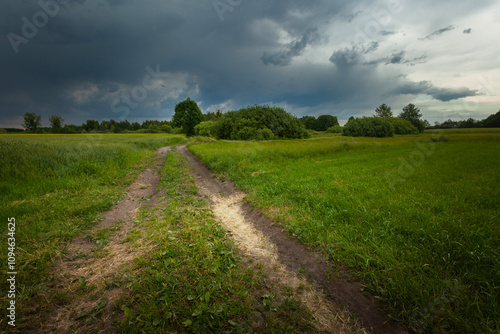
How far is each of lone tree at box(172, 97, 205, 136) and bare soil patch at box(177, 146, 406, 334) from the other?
192 feet

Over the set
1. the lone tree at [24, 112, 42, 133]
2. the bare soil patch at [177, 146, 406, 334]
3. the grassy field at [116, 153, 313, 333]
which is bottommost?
the bare soil patch at [177, 146, 406, 334]

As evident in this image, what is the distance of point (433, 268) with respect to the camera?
10.7ft

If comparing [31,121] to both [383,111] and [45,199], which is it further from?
[383,111]

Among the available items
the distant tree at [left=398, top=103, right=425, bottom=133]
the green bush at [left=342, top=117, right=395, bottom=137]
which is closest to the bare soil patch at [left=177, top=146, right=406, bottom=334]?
the green bush at [left=342, top=117, right=395, bottom=137]

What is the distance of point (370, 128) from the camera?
43094 mm

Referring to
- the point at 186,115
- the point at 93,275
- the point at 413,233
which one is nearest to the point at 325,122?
the point at 186,115

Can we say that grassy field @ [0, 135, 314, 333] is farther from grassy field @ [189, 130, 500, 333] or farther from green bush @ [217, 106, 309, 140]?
green bush @ [217, 106, 309, 140]

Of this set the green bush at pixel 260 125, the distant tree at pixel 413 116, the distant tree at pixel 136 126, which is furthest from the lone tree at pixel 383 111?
the distant tree at pixel 136 126

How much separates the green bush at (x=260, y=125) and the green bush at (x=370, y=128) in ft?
56.7

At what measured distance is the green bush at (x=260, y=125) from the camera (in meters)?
31.1

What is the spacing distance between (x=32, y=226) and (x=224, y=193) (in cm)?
598

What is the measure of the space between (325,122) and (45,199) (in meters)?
98.4

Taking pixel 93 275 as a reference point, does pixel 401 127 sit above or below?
above

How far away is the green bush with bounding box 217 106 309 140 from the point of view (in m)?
31.1
